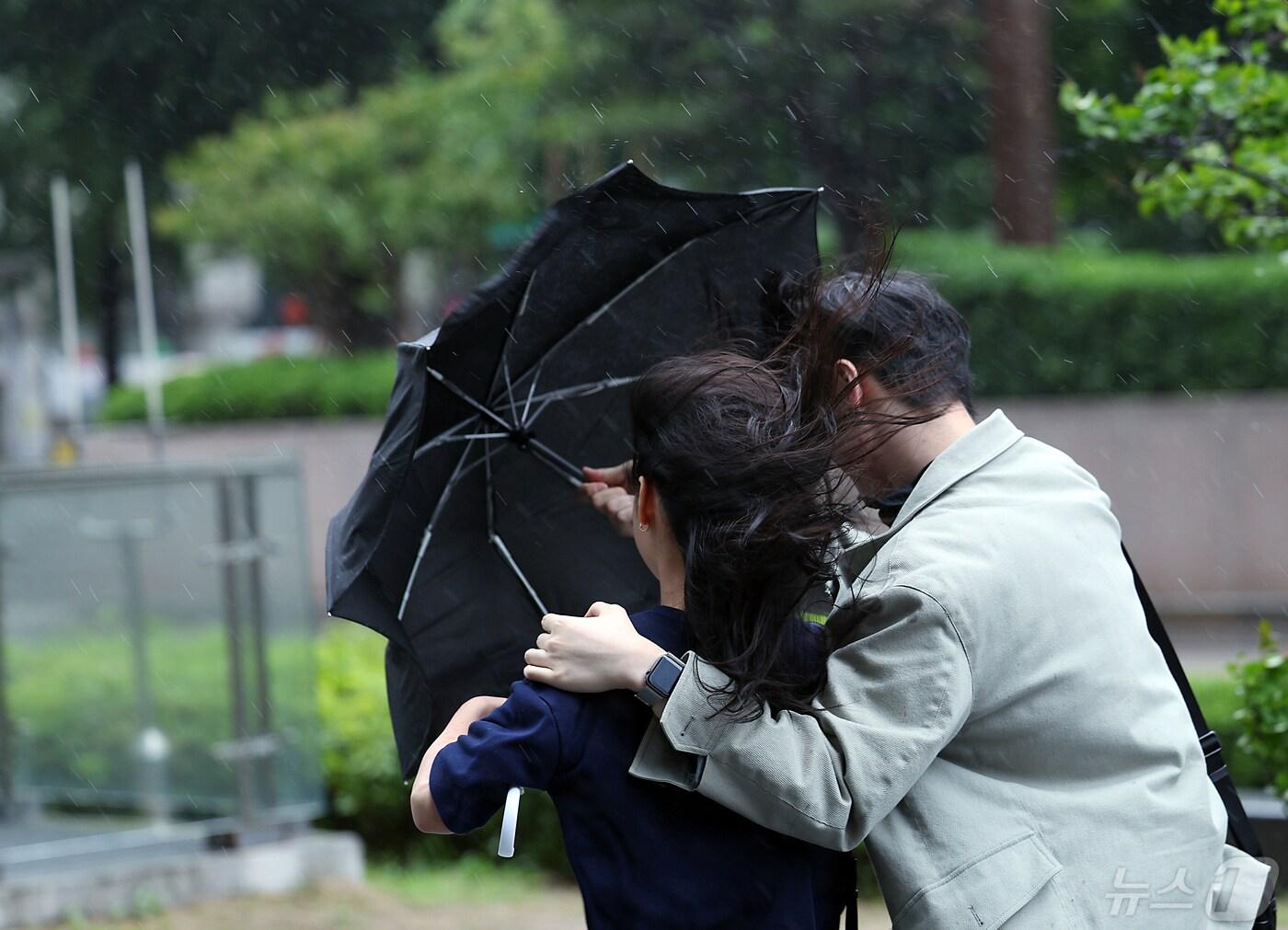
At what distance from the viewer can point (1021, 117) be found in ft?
51.2

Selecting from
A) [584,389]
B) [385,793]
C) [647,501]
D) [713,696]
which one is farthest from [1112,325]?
[713,696]

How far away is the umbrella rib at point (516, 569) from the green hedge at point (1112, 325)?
11835 mm

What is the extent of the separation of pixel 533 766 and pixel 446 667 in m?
0.84

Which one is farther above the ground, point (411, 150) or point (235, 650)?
point (411, 150)

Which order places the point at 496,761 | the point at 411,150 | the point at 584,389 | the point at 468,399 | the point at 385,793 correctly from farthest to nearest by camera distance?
1. the point at 411,150
2. the point at 385,793
3. the point at 584,389
4. the point at 468,399
5. the point at 496,761

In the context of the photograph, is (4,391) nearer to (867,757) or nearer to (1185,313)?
(1185,313)

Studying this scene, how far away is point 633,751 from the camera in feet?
6.88

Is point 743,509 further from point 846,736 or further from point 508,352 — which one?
point 508,352

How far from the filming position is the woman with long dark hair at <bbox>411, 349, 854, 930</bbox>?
2.07 meters

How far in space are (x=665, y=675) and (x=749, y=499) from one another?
270 mm

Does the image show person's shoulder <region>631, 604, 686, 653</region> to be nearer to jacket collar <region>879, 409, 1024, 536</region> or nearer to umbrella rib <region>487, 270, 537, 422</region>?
jacket collar <region>879, 409, 1024, 536</region>

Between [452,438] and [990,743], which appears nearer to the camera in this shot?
[990,743]

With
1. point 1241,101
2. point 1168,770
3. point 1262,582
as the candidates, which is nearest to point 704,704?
point 1168,770

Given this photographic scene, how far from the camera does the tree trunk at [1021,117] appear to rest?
1557cm
